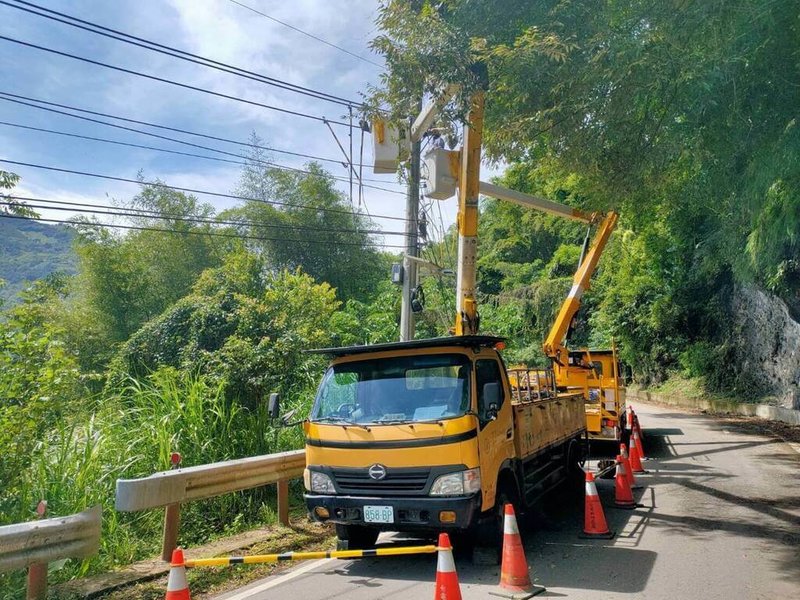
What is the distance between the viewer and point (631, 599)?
213 inches

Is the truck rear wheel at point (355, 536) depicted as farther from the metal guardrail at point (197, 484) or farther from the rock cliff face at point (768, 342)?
the rock cliff face at point (768, 342)

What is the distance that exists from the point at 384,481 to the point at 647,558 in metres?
2.72

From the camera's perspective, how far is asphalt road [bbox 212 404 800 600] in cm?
578

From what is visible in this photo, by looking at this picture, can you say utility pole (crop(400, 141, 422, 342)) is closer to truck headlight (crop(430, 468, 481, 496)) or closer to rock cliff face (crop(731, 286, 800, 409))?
truck headlight (crop(430, 468, 481, 496))

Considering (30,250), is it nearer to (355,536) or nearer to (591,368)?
(591,368)

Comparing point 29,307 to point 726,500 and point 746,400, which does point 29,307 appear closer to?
point 726,500

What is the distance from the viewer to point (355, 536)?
7094 mm

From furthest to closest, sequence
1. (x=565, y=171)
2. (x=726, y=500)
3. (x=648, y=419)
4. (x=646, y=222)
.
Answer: (x=646, y=222) < (x=648, y=419) < (x=565, y=171) < (x=726, y=500)

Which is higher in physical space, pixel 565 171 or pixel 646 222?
pixel 646 222

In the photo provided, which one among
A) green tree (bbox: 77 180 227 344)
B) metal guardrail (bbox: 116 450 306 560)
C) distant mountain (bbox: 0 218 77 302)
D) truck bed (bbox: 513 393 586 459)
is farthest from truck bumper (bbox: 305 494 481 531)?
distant mountain (bbox: 0 218 77 302)

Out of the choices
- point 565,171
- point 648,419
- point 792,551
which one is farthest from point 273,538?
point 648,419

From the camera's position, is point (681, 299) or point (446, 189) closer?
point (446, 189)

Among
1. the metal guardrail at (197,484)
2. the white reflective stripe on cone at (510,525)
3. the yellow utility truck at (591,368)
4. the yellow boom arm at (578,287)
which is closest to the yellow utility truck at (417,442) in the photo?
the white reflective stripe on cone at (510,525)

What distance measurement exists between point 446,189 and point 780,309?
17.2m
